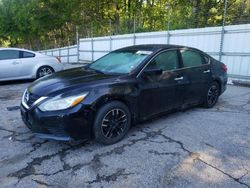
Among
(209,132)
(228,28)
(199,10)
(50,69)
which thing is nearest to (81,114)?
(209,132)

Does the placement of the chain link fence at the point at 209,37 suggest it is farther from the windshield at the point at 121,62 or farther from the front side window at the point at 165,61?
the windshield at the point at 121,62

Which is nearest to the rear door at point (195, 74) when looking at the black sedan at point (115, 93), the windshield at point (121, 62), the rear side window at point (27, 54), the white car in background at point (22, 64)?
the black sedan at point (115, 93)

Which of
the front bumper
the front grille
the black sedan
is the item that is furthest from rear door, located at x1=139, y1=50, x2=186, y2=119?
the front grille

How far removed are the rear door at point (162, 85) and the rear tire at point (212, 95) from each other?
106cm

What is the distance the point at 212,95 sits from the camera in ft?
17.2

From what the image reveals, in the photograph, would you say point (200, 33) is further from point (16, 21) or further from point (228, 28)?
point (16, 21)

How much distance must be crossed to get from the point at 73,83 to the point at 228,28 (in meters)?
7.16

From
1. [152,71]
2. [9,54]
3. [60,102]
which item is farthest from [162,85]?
[9,54]

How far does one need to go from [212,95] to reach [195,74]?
966 millimetres

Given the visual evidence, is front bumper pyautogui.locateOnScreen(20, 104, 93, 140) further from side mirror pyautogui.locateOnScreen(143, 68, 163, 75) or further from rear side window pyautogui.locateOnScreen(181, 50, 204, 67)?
rear side window pyautogui.locateOnScreen(181, 50, 204, 67)

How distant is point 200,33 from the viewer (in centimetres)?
915

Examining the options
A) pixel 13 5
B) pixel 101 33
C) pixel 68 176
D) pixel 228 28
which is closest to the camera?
pixel 68 176

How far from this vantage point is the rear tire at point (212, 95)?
5.10 meters

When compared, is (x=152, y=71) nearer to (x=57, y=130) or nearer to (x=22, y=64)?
(x=57, y=130)
